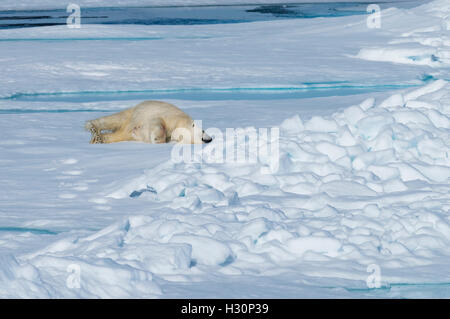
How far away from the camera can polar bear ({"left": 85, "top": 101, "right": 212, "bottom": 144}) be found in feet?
18.6

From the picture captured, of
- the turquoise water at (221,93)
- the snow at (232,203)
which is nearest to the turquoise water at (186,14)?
the turquoise water at (221,93)

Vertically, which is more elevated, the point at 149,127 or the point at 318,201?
the point at 149,127

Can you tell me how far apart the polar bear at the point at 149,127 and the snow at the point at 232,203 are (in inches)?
6.6

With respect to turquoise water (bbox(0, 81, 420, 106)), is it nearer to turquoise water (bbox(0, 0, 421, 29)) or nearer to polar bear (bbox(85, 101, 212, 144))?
polar bear (bbox(85, 101, 212, 144))

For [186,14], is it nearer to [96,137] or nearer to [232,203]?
[96,137]

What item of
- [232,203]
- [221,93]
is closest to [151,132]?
[232,203]

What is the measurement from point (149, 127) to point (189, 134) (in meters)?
0.32

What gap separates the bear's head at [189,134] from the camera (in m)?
5.63

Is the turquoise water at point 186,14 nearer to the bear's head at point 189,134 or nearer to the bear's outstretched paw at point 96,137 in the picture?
the bear's outstretched paw at point 96,137

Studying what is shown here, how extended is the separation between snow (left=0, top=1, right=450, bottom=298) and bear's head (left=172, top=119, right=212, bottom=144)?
0.18 m

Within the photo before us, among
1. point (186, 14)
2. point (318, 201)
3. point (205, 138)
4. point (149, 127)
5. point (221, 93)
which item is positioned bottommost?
point (318, 201)

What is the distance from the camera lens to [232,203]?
415 centimetres
